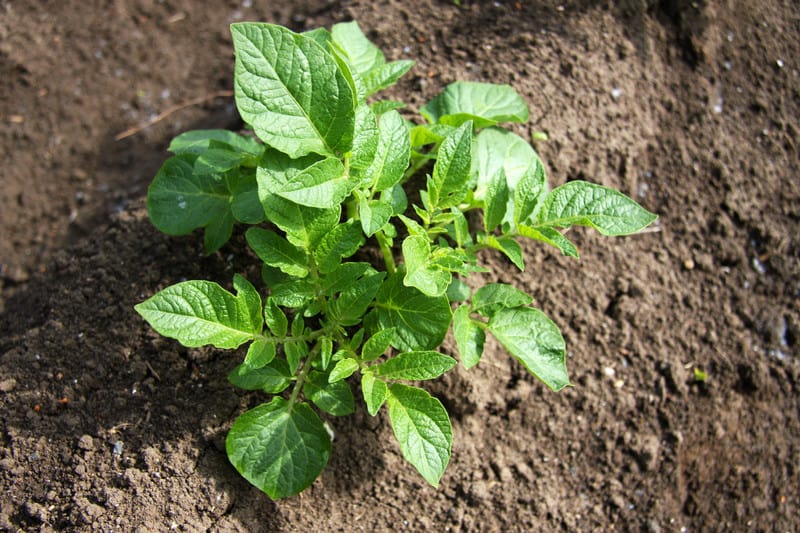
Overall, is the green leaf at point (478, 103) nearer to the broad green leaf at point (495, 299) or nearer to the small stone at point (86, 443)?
the broad green leaf at point (495, 299)

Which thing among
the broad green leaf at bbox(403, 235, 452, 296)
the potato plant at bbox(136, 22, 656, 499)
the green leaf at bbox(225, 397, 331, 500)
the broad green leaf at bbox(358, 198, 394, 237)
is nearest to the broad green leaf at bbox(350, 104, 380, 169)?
the potato plant at bbox(136, 22, 656, 499)

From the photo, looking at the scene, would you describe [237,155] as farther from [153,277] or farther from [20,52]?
[20,52]

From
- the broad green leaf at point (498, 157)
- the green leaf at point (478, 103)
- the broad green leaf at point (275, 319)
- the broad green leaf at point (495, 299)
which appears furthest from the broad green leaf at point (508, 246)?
the broad green leaf at point (275, 319)

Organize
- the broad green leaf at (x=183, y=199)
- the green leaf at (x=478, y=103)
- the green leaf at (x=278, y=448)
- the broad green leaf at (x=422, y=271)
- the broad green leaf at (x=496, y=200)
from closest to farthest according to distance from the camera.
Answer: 1. the broad green leaf at (x=422, y=271)
2. the green leaf at (x=278, y=448)
3. the broad green leaf at (x=496, y=200)
4. the broad green leaf at (x=183, y=199)
5. the green leaf at (x=478, y=103)

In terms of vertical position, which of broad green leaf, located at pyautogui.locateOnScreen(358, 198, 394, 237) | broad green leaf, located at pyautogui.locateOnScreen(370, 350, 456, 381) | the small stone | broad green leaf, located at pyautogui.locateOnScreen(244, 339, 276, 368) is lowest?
the small stone

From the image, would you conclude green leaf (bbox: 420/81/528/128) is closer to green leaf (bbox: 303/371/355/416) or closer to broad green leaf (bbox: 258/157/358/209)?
broad green leaf (bbox: 258/157/358/209)

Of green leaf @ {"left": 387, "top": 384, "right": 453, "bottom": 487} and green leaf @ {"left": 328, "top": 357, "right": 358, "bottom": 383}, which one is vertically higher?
green leaf @ {"left": 328, "top": 357, "right": 358, "bottom": 383}

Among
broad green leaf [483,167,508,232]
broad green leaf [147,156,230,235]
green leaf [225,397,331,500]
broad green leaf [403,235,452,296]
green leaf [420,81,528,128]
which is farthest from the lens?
green leaf [420,81,528,128]
